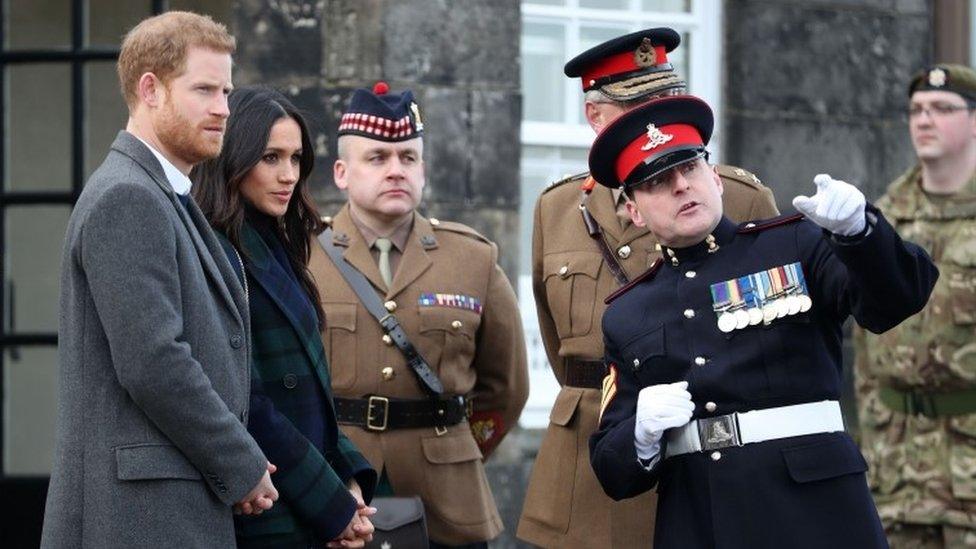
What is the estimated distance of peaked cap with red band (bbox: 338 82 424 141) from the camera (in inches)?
243

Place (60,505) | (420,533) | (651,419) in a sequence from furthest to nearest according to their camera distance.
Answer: (420,533)
(651,419)
(60,505)

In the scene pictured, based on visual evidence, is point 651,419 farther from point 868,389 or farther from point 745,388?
point 868,389

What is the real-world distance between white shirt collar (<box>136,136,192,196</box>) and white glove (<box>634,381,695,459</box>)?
1157mm

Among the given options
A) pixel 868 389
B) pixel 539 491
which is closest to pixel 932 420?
pixel 868 389

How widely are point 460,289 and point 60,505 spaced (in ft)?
7.30

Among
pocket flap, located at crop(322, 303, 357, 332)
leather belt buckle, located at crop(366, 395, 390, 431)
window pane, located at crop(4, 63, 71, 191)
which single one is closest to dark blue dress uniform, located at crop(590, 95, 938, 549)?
leather belt buckle, located at crop(366, 395, 390, 431)

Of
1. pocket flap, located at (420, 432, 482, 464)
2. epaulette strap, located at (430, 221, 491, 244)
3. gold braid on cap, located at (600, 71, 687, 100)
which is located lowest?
pocket flap, located at (420, 432, 482, 464)

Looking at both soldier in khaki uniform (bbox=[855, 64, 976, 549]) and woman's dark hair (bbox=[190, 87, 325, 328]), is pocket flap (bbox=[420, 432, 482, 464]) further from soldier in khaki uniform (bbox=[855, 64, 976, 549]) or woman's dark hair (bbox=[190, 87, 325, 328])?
soldier in khaki uniform (bbox=[855, 64, 976, 549])

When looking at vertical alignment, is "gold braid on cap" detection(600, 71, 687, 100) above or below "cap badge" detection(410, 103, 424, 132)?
above

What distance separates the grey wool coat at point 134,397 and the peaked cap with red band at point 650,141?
117cm

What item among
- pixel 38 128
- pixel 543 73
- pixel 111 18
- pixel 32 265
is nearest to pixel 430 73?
pixel 543 73

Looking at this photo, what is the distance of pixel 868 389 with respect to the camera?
24.8 feet

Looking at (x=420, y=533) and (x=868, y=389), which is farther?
(x=868, y=389)

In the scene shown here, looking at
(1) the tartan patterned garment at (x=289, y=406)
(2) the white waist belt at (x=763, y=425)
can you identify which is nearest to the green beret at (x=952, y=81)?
(2) the white waist belt at (x=763, y=425)
